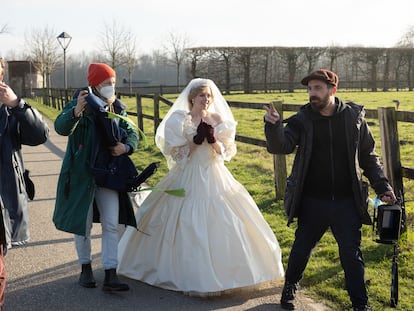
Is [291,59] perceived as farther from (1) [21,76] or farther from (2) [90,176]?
(2) [90,176]

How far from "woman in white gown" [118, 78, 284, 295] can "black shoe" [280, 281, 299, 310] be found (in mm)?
281

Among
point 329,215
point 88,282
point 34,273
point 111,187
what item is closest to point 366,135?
point 329,215

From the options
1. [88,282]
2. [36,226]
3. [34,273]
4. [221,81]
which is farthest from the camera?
[221,81]

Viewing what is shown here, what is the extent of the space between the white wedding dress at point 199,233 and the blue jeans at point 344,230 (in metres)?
0.55

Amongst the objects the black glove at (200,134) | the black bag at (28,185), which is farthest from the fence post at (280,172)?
the black bag at (28,185)

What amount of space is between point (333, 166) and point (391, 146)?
1.59m

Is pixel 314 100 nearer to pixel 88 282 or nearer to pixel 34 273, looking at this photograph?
pixel 88 282

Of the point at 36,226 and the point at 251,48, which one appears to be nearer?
the point at 36,226

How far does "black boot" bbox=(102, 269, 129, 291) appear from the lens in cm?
438

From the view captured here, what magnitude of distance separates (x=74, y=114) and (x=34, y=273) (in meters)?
1.61

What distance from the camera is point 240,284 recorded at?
Result: 169 inches

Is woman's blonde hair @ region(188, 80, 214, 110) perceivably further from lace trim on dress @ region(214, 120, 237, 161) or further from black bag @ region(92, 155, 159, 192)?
black bag @ region(92, 155, 159, 192)

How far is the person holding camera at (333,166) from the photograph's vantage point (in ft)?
12.5

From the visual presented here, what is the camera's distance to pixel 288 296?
4109mm
